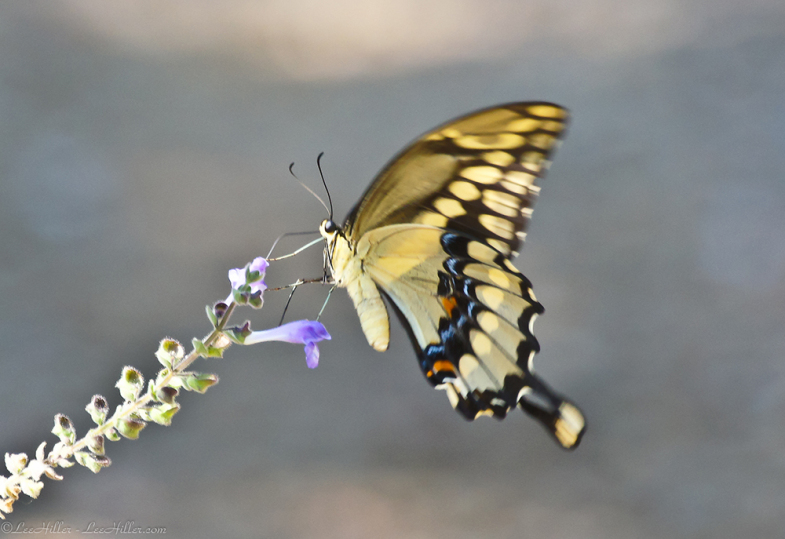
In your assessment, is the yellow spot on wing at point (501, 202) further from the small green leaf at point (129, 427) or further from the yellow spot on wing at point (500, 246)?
the small green leaf at point (129, 427)

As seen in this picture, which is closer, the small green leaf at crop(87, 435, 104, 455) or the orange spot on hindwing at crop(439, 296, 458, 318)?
the small green leaf at crop(87, 435, 104, 455)

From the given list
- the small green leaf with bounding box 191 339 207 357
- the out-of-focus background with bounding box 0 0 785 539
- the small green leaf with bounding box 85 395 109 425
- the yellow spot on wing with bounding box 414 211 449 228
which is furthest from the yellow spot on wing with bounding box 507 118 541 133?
the out-of-focus background with bounding box 0 0 785 539

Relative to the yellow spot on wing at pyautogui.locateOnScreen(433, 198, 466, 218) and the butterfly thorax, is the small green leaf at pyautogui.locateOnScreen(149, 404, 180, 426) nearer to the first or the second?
the butterfly thorax

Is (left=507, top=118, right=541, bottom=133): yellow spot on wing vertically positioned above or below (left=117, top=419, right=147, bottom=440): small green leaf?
above

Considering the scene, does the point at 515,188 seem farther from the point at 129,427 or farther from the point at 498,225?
the point at 129,427

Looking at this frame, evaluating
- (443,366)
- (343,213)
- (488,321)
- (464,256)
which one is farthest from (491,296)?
(343,213)

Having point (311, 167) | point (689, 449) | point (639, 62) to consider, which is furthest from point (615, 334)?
point (639, 62)

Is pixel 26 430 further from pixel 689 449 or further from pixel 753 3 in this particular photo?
pixel 753 3
